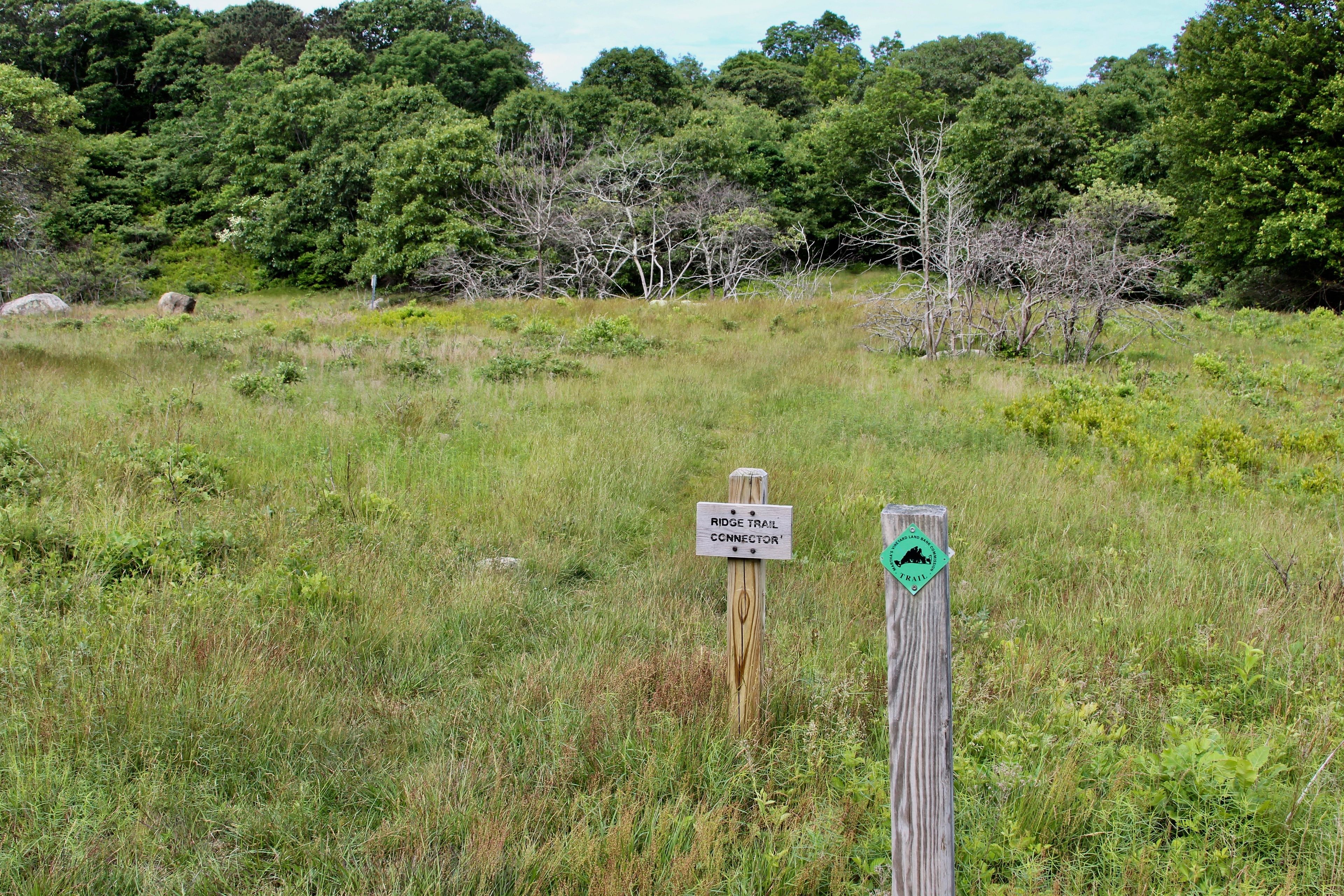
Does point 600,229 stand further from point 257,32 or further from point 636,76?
point 257,32

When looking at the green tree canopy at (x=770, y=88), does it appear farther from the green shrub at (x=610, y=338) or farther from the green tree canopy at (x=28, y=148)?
the green tree canopy at (x=28, y=148)

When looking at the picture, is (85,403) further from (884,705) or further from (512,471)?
(884,705)

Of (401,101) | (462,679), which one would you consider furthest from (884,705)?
(401,101)

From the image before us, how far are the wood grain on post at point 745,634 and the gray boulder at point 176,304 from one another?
30.1 m

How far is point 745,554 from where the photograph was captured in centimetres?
317

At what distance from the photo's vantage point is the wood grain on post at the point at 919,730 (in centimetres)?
207

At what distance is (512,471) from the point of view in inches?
282

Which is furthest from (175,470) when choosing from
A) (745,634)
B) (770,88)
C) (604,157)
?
(770,88)

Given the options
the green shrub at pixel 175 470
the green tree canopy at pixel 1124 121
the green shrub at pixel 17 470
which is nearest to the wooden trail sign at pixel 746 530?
the green shrub at pixel 175 470

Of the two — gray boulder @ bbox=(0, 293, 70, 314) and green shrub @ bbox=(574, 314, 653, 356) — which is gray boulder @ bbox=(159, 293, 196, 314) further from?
green shrub @ bbox=(574, 314, 653, 356)

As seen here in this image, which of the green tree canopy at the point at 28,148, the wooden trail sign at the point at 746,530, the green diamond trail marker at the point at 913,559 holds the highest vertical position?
the green tree canopy at the point at 28,148

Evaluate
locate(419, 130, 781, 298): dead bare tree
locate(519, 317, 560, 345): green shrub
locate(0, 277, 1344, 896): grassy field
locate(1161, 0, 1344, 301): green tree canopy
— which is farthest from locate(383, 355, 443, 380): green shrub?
locate(1161, 0, 1344, 301): green tree canopy

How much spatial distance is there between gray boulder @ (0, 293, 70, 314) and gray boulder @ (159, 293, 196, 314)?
271 cm

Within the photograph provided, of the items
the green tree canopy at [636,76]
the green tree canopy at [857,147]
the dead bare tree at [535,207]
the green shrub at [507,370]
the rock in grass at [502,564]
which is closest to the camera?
the rock in grass at [502,564]
